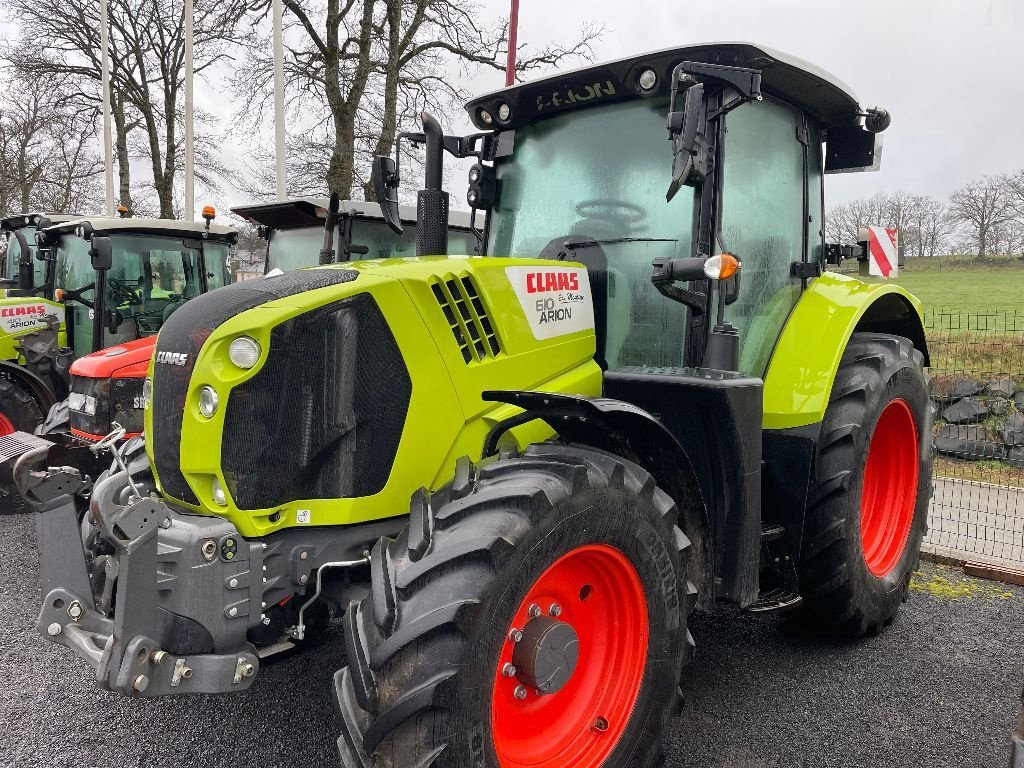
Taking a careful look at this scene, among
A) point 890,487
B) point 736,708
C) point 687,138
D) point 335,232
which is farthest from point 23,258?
point 890,487

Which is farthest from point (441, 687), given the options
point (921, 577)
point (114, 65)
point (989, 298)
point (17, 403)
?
point (114, 65)

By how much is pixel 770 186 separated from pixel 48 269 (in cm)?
751

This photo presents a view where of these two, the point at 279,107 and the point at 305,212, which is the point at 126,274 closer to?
the point at 305,212

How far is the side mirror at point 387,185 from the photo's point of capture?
3273mm

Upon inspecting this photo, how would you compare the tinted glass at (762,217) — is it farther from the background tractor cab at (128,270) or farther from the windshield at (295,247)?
the windshield at (295,247)

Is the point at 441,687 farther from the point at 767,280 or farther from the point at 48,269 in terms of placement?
the point at 48,269

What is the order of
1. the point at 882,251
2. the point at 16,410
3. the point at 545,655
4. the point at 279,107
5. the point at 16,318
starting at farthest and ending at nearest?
the point at 279,107
the point at 16,318
the point at 16,410
the point at 882,251
the point at 545,655

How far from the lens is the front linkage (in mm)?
2010

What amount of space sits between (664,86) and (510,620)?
2.02 m

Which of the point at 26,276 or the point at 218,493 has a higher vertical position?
the point at 26,276

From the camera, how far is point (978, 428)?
8047mm

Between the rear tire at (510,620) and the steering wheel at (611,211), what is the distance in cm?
111

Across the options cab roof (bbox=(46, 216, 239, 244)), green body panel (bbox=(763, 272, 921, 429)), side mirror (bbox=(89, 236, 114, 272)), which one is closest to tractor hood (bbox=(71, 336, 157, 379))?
side mirror (bbox=(89, 236, 114, 272))

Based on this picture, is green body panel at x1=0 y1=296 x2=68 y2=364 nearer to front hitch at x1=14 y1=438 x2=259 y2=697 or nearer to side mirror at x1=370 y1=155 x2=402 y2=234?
side mirror at x1=370 y1=155 x2=402 y2=234
